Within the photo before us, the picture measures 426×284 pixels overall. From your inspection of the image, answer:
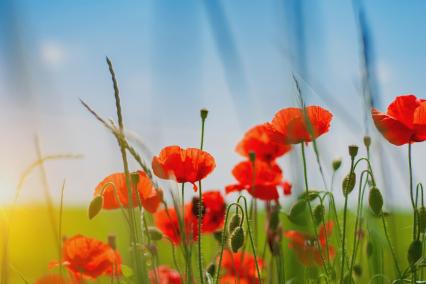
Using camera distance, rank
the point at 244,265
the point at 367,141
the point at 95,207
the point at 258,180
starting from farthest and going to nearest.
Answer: the point at 244,265 → the point at 258,180 → the point at 367,141 → the point at 95,207

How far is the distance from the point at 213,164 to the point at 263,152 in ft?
2.78

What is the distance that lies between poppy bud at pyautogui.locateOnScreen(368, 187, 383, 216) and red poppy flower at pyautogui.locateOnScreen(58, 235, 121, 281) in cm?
69

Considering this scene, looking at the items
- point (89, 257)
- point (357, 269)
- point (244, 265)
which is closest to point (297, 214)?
point (357, 269)

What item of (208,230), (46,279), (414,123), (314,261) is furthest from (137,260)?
(208,230)

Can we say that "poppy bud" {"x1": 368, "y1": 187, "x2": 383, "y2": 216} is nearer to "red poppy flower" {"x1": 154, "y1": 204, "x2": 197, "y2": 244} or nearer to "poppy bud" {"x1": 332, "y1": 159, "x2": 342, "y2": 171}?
"poppy bud" {"x1": 332, "y1": 159, "x2": 342, "y2": 171}

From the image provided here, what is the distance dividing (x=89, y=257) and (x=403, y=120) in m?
0.93

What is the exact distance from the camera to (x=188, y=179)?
64.3 inches

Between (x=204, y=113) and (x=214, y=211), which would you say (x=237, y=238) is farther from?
(x=214, y=211)

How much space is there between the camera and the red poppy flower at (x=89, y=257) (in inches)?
66.2

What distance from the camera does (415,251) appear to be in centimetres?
148

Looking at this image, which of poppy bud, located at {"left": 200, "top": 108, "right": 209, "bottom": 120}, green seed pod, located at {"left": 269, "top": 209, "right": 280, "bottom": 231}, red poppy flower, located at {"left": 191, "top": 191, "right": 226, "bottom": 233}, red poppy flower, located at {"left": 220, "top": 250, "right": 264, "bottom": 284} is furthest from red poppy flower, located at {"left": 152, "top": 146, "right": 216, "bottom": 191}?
red poppy flower, located at {"left": 220, "top": 250, "right": 264, "bottom": 284}

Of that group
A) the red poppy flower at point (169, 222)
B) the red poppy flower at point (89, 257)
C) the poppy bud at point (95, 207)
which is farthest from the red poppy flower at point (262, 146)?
the poppy bud at point (95, 207)

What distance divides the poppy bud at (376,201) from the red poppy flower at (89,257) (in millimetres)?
691

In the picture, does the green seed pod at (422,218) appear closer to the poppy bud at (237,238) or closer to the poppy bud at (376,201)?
the poppy bud at (376,201)
